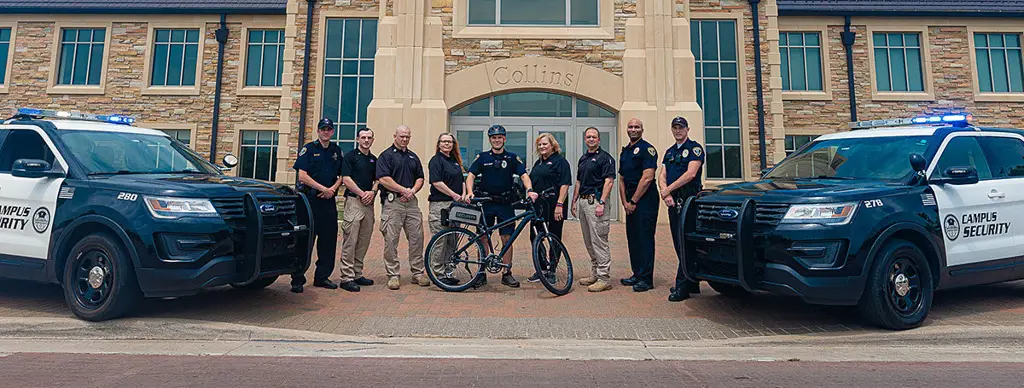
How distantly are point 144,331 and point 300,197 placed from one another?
1.72 meters

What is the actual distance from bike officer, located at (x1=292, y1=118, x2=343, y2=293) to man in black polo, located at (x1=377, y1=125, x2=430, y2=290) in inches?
22.3

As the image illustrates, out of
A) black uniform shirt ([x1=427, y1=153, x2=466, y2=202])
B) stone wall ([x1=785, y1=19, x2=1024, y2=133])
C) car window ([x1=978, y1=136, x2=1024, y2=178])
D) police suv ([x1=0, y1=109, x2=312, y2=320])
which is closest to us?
police suv ([x1=0, y1=109, x2=312, y2=320])

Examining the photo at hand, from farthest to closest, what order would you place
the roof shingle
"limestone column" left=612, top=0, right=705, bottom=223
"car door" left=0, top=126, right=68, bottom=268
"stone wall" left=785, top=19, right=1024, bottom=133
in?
the roof shingle, "stone wall" left=785, top=19, right=1024, bottom=133, "limestone column" left=612, top=0, right=705, bottom=223, "car door" left=0, top=126, right=68, bottom=268

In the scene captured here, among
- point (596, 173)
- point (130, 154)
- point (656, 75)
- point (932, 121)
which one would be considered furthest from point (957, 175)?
point (656, 75)

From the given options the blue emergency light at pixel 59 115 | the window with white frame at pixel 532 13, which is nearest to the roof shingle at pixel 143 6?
the window with white frame at pixel 532 13

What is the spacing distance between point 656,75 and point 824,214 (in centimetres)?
883

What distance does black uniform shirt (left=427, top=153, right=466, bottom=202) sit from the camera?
6.23 metres

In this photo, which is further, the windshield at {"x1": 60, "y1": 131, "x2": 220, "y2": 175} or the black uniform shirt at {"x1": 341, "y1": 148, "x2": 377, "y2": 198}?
the black uniform shirt at {"x1": 341, "y1": 148, "x2": 377, "y2": 198}

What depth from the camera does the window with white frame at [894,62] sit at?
1605 cm

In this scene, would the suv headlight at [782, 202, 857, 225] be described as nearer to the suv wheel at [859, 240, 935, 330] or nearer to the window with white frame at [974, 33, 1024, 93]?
the suv wheel at [859, 240, 935, 330]

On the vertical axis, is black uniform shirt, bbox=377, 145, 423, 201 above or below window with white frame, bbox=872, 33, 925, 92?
below

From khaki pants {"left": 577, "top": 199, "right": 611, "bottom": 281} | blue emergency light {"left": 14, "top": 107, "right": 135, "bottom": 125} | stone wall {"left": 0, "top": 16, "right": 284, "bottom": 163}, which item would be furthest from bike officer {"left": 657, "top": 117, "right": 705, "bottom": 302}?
stone wall {"left": 0, "top": 16, "right": 284, "bottom": 163}

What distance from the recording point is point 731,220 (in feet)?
14.8

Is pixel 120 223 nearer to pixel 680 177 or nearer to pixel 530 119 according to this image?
pixel 680 177
